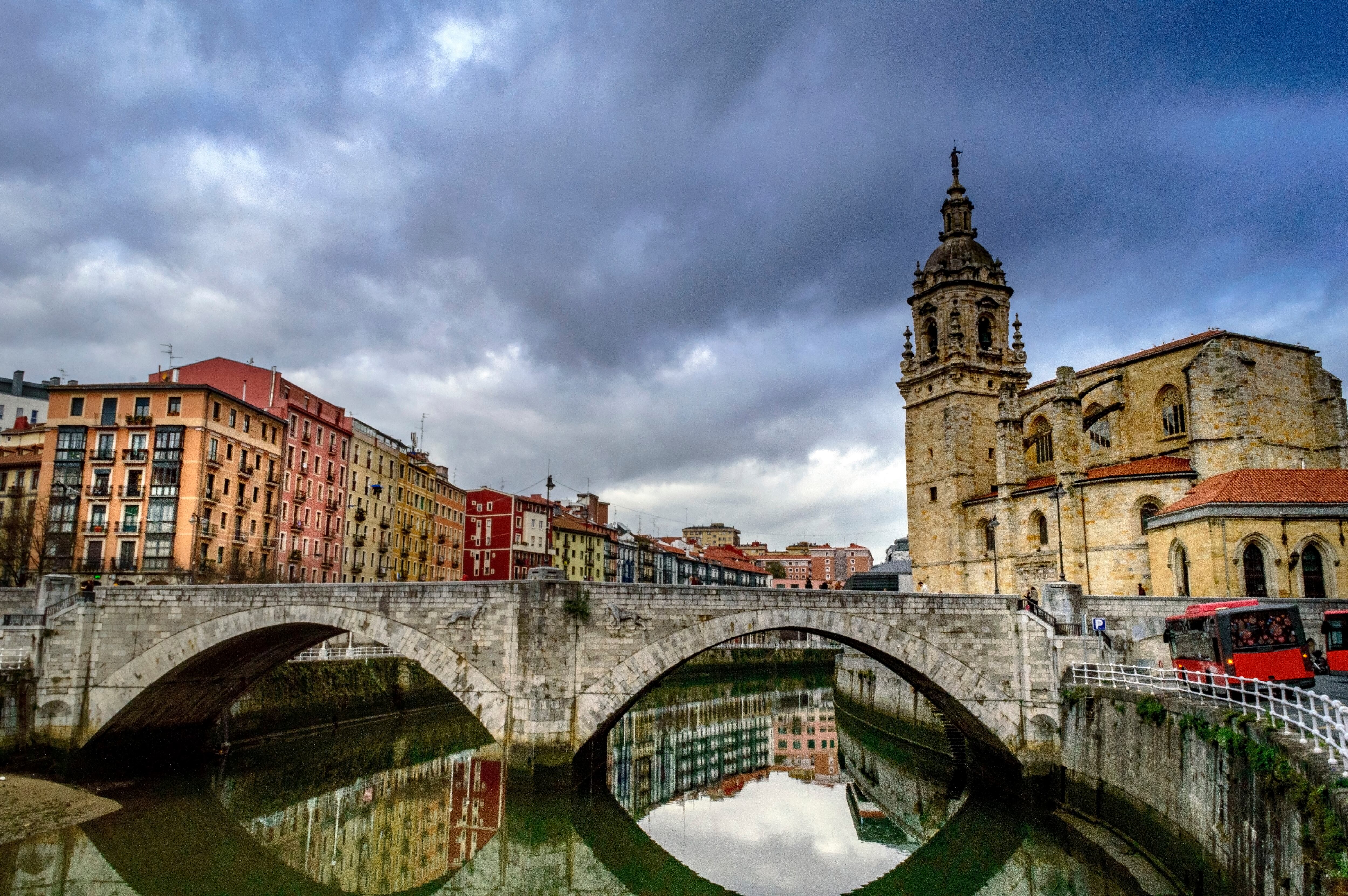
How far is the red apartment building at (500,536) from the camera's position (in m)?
69.4

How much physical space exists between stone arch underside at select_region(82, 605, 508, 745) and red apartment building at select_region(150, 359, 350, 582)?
2115cm

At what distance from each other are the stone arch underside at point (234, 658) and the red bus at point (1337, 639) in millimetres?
21307

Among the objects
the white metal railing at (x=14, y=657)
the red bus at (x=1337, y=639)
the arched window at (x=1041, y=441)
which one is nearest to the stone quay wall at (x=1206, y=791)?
the red bus at (x=1337, y=639)

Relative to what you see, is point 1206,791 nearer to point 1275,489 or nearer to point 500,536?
point 1275,489

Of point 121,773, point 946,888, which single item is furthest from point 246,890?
point 946,888

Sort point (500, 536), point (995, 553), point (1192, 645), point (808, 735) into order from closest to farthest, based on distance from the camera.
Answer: point (1192, 645)
point (808, 735)
point (995, 553)
point (500, 536)

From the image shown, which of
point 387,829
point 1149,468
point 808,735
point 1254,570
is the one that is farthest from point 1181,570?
point 387,829

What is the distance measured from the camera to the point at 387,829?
20984mm

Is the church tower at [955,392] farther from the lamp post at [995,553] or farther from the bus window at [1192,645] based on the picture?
the bus window at [1192,645]

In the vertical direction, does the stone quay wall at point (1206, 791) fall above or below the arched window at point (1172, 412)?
below

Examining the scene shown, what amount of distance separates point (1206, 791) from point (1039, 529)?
26754 mm

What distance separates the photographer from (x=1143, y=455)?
129 ft

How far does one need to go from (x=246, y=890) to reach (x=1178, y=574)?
30417 mm

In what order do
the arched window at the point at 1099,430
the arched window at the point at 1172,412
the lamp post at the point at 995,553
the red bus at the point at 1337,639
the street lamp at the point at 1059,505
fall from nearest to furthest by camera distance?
the red bus at the point at 1337,639 < the street lamp at the point at 1059,505 < the arched window at the point at 1172,412 < the lamp post at the point at 995,553 < the arched window at the point at 1099,430
